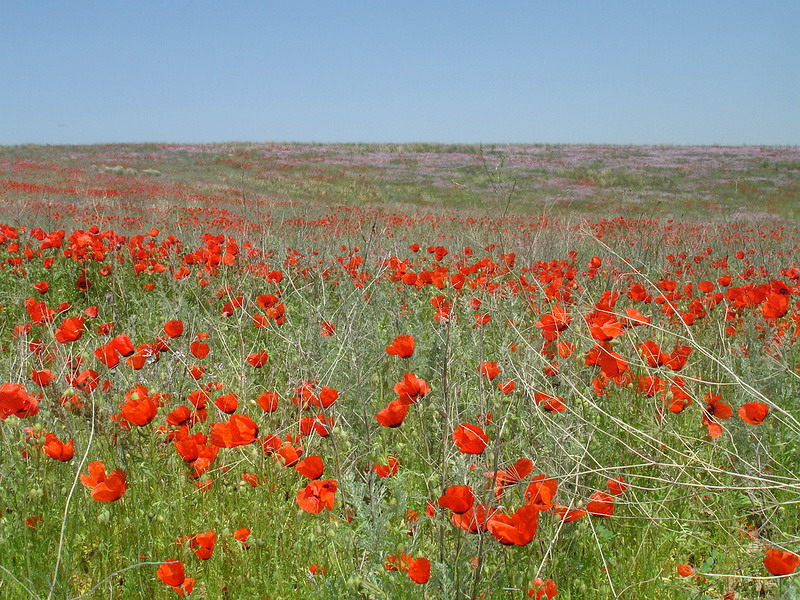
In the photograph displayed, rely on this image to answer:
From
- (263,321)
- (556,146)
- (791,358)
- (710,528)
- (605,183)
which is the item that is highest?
(556,146)

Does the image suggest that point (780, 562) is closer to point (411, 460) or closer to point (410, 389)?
point (410, 389)

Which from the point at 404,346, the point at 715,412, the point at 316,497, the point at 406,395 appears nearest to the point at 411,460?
the point at 404,346

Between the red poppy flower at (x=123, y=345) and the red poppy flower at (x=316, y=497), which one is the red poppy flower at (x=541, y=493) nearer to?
the red poppy flower at (x=316, y=497)

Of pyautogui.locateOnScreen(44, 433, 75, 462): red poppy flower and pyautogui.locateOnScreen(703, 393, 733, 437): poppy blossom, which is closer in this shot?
pyautogui.locateOnScreen(44, 433, 75, 462): red poppy flower

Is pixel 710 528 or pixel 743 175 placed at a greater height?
pixel 743 175

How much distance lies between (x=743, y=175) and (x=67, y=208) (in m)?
27.6

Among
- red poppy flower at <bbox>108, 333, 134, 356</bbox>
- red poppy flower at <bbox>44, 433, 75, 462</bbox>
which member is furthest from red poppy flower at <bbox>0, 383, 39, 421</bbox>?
red poppy flower at <bbox>108, 333, 134, 356</bbox>

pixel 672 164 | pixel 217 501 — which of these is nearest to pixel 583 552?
pixel 217 501

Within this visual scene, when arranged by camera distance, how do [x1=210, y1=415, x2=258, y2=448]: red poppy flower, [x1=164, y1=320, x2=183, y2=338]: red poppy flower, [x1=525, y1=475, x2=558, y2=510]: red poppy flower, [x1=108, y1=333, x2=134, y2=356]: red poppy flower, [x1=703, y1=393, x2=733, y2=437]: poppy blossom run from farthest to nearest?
1. [x1=164, y1=320, x2=183, y2=338]: red poppy flower
2. [x1=108, y1=333, x2=134, y2=356]: red poppy flower
3. [x1=703, y1=393, x2=733, y2=437]: poppy blossom
4. [x1=210, y1=415, x2=258, y2=448]: red poppy flower
5. [x1=525, y1=475, x2=558, y2=510]: red poppy flower

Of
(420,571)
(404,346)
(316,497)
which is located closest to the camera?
(420,571)

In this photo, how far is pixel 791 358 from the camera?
2.91m

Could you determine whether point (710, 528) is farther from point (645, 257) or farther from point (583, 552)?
point (645, 257)

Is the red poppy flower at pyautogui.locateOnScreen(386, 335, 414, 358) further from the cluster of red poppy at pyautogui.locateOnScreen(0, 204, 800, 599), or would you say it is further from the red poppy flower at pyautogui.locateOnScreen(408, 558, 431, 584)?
the red poppy flower at pyautogui.locateOnScreen(408, 558, 431, 584)

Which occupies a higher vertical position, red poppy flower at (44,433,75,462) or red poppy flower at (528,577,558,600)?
red poppy flower at (44,433,75,462)
